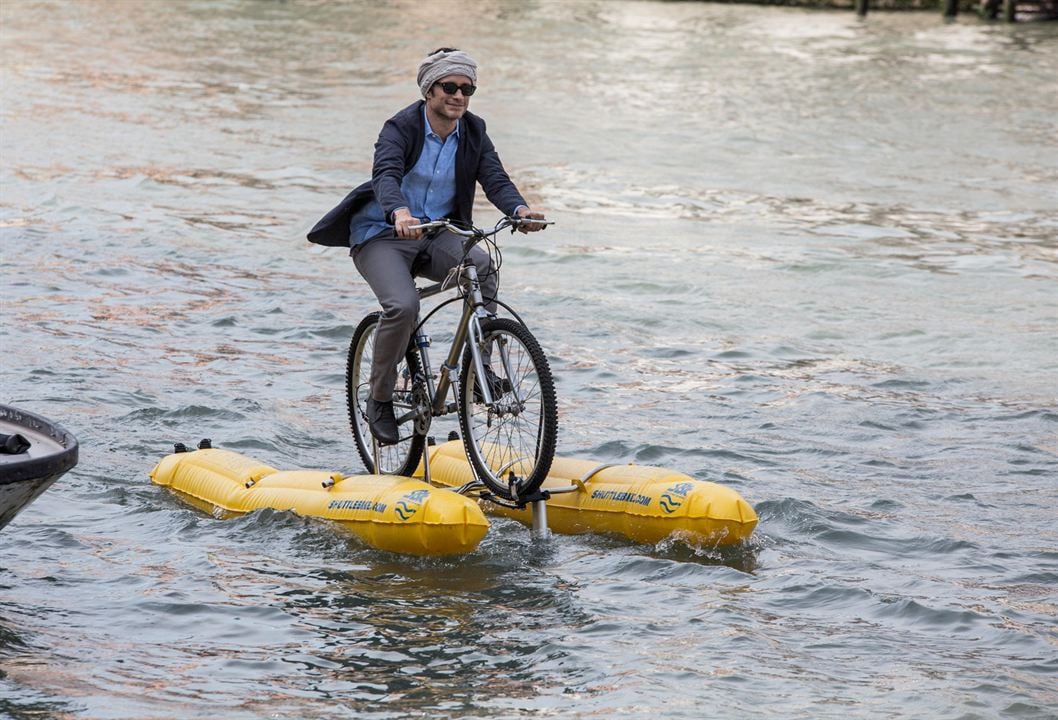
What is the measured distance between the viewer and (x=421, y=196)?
7.88 m

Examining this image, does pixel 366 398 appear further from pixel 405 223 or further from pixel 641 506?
pixel 641 506

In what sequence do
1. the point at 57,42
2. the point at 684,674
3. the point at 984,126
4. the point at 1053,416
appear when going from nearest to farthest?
the point at 684,674, the point at 1053,416, the point at 984,126, the point at 57,42

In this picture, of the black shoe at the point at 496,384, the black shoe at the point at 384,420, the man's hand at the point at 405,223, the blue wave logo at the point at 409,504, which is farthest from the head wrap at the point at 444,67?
the blue wave logo at the point at 409,504

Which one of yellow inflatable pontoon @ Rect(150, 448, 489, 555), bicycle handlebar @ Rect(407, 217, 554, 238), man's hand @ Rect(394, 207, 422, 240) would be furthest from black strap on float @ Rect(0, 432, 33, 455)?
bicycle handlebar @ Rect(407, 217, 554, 238)

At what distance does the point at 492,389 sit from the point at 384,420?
0.90 m

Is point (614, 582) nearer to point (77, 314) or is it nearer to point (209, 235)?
point (77, 314)

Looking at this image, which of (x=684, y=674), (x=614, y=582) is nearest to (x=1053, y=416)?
(x=614, y=582)

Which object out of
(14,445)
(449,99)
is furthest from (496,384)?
(14,445)

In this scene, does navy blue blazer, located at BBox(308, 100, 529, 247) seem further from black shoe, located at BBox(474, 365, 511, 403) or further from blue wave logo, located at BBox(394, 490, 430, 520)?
blue wave logo, located at BBox(394, 490, 430, 520)

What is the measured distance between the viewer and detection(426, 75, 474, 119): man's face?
7598 mm

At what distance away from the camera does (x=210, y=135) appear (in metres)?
25.0

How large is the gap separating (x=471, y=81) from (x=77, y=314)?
22.5 ft

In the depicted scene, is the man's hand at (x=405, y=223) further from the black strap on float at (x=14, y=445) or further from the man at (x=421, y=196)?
the black strap on float at (x=14, y=445)

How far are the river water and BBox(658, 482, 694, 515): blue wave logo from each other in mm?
202
